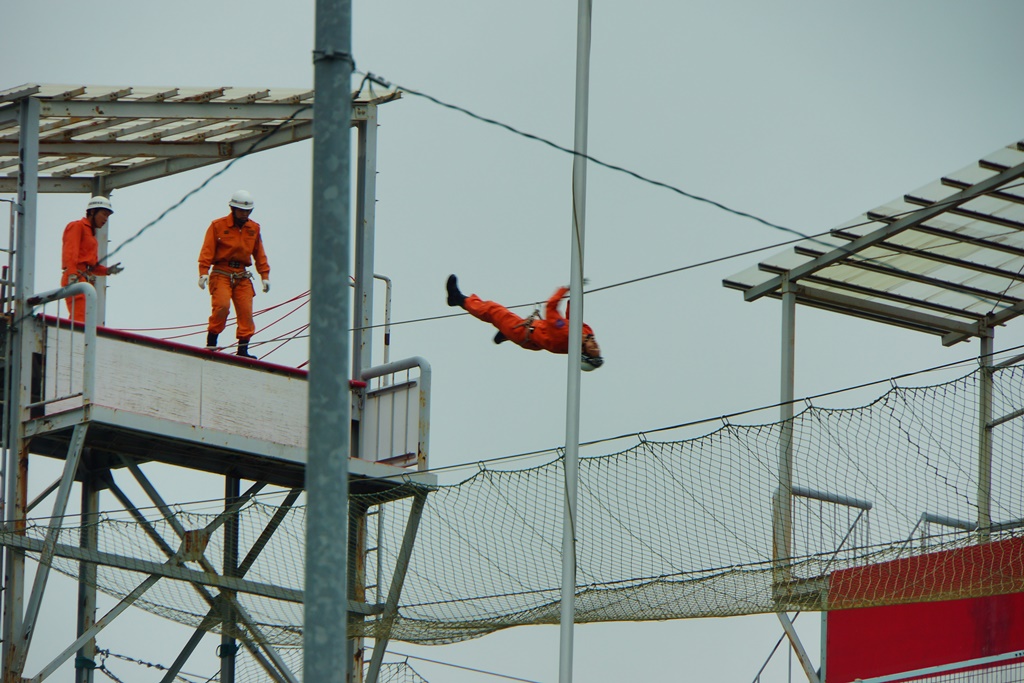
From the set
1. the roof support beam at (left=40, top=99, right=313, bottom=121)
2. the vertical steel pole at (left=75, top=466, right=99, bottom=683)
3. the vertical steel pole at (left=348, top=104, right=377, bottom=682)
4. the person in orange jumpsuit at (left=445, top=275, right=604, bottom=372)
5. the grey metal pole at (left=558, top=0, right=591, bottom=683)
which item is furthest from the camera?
the vertical steel pole at (left=348, top=104, right=377, bottom=682)

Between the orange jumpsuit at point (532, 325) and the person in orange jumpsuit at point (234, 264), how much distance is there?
10.0 ft

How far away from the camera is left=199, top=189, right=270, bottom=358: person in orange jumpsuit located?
81.4ft

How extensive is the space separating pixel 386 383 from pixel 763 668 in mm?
5825

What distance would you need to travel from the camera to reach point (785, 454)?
77.5 feet

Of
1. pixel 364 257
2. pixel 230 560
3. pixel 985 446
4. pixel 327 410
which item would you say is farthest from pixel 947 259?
pixel 327 410

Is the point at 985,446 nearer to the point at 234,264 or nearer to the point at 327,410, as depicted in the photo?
the point at 234,264

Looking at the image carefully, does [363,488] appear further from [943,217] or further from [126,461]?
[943,217]

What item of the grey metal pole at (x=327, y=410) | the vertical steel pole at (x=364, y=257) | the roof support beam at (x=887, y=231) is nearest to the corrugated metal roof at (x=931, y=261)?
the roof support beam at (x=887, y=231)

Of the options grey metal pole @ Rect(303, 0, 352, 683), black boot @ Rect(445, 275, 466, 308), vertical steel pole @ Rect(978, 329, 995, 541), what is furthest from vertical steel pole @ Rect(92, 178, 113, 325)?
grey metal pole @ Rect(303, 0, 352, 683)

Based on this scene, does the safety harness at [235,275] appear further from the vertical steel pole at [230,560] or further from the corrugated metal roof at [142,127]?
the vertical steel pole at [230,560]

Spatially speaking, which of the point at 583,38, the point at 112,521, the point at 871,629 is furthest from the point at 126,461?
the point at 871,629

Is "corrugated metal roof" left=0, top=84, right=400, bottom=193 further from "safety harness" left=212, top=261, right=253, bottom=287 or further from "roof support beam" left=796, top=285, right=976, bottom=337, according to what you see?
"roof support beam" left=796, top=285, right=976, bottom=337

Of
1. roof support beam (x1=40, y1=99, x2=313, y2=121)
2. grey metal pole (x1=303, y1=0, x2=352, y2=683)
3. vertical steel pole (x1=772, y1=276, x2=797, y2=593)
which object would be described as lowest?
grey metal pole (x1=303, y1=0, x2=352, y2=683)

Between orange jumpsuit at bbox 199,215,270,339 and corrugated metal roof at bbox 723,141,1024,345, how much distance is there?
618 cm
